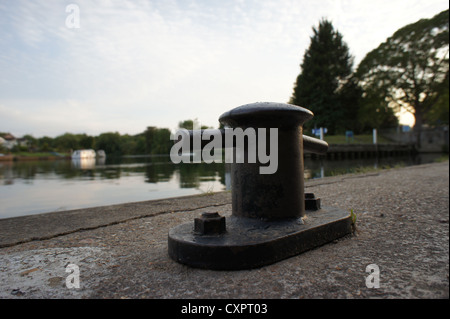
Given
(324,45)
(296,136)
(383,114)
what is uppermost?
(324,45)

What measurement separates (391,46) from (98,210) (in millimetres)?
42180

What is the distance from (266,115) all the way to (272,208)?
592 mm

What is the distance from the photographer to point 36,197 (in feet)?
25.0

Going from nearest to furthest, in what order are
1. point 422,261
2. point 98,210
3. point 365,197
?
point 422,261, point 98,210, point 365,197

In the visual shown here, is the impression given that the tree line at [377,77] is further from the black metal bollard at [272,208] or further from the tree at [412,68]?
the black metal bollard at [272,208]

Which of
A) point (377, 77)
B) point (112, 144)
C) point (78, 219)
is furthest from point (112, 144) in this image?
point (78, 219)

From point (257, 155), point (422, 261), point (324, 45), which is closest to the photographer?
point (422, 261)

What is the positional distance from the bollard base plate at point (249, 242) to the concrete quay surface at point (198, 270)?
5 centimetres

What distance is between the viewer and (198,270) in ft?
4.99

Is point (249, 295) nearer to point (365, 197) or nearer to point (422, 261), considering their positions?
point (422, 261)

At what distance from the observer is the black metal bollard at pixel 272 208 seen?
5.28 feet

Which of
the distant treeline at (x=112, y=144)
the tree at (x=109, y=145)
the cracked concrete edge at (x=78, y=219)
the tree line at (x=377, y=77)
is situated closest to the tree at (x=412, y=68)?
the tree line at (x=377, y=77)

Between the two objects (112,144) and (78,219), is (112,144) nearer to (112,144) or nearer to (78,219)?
(112,144)
